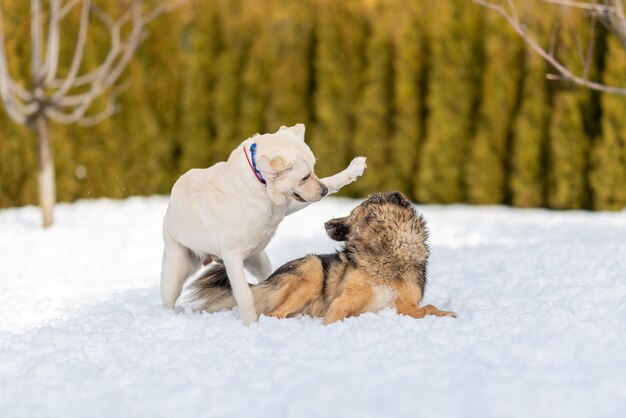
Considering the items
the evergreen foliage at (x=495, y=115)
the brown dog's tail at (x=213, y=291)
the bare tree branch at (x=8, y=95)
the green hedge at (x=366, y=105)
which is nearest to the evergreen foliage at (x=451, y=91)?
the green hedge at (x=366, y=105)

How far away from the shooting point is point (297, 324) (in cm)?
416

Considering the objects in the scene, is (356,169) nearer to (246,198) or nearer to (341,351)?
(246,198)

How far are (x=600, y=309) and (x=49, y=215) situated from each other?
247 inches

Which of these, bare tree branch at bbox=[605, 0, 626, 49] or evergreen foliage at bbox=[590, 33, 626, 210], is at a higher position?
bare tree branch at bbox=[605, 0, 626, 49]

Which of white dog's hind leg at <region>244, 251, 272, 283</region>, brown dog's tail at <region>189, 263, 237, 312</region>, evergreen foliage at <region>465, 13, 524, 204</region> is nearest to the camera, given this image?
brown dog's tail at <region>189, 263, 237, 312</region>

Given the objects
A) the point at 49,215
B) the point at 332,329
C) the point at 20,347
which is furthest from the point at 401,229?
the point at 49,215

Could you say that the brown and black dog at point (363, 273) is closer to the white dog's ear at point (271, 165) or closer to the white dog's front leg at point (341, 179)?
the white dog's front leg at point (341, 179)

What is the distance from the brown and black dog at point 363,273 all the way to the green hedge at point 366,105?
6.09 m

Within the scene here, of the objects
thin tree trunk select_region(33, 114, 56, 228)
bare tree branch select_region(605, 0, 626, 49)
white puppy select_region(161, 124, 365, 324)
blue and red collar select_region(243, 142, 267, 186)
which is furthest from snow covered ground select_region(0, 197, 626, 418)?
thin tree trunk select_region(33, 114, 56, 228)

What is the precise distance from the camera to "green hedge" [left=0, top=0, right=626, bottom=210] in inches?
396

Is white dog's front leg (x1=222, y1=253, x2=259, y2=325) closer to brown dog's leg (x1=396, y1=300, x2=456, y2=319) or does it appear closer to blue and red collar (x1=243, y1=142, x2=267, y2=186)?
blue and red collar (x1=243, y1=142, x2=267, y2=186)

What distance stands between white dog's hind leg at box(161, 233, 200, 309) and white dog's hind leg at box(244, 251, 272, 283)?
35cm

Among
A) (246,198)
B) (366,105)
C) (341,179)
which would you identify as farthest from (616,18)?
(366,105)

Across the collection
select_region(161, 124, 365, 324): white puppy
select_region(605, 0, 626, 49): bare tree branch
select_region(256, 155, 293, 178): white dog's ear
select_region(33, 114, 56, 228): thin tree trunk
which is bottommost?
select_region(33, 114, 56, 228): thin tree trunk
